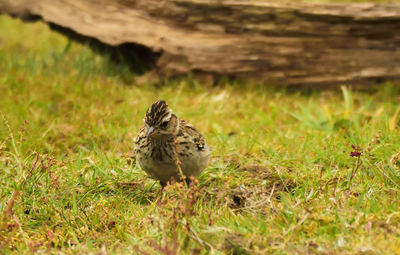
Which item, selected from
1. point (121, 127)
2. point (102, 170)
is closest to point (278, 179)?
point (102, 170)

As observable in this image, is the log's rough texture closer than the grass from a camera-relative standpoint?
No

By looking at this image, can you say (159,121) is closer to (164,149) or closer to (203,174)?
(164,149)

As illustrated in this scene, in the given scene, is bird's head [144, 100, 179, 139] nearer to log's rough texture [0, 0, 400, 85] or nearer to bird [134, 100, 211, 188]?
bird [134, 100, 211, 188]

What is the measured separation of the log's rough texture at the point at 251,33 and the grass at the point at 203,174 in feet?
0.98

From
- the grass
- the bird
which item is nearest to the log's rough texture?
the grass

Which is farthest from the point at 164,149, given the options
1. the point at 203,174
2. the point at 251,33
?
the point at 251,33

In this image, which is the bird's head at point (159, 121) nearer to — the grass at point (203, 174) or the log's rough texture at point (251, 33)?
the grass at point (203, 174)

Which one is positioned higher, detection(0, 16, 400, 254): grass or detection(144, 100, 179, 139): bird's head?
detection(144, 100, 179, 139): bird's head

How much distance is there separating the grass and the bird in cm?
26

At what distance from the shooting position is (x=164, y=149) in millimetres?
5207

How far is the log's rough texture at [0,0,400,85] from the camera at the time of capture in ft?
29.0

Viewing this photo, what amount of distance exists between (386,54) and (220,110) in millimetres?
2671

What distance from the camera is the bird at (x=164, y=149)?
17.0 ft

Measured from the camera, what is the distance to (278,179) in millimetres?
5656
